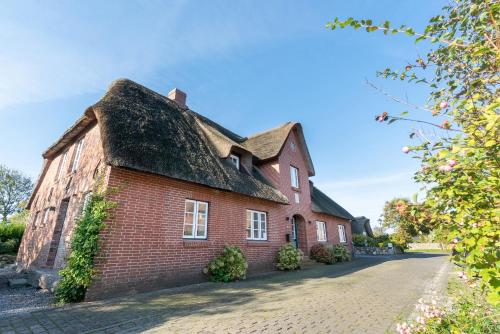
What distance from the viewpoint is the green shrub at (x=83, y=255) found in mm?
5941

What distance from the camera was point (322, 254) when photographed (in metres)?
15.2

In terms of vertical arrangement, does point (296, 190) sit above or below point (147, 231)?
above

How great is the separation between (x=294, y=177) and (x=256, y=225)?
498 cm

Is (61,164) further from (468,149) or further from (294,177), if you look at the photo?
(468,149)

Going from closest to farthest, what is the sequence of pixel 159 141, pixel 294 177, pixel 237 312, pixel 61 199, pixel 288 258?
pixel 237 312
pixel 159 141
pixel 61 199
pixel 288 258
pixel 294 177

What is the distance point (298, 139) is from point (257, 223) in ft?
24.3

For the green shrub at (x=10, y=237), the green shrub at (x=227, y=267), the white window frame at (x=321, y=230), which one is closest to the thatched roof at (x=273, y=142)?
the white window frame at (x=321, y=230)

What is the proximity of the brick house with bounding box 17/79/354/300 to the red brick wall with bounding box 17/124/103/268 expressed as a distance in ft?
0.18

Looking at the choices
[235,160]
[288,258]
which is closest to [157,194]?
[235,160]

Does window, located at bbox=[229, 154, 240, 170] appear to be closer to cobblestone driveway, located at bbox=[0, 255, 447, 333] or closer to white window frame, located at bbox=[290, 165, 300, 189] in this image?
white window frame, located at bbox=[290, 165, 300, 189]

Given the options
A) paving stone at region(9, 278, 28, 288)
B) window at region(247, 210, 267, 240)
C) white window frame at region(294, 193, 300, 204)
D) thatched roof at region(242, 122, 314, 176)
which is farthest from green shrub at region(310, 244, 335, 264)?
paving stone at region(9, 278, 28, 288)

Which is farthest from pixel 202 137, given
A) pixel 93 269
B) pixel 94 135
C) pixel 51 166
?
pixel 51 166

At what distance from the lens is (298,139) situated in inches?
667

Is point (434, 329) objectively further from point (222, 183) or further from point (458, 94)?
point (222, 183)
